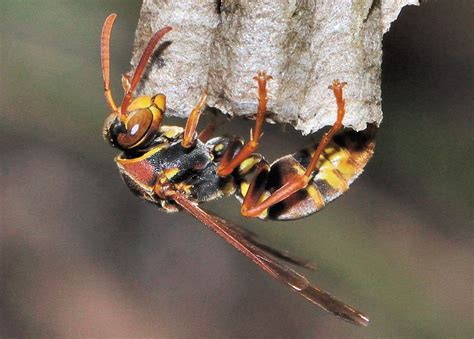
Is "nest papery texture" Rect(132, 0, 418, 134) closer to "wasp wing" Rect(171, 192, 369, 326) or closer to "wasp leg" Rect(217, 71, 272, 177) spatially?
"wasp leg" Rect(217, 71, 272, 177)

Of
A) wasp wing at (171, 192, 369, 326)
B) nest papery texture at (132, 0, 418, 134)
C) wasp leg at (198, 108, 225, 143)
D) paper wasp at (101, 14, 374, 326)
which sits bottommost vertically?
wasp wing at (171, 192, 369, 326)

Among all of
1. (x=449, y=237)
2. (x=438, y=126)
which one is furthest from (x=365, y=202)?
(x=438, y=126)

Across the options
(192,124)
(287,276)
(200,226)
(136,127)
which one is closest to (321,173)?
(287,276)

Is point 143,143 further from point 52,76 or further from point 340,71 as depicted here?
point 52,76

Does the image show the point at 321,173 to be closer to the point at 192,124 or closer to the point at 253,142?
the point at 253,142

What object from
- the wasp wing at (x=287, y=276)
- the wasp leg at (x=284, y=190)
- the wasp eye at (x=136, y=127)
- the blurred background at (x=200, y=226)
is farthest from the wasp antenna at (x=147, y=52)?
the blurred background at (x=200, y=226)

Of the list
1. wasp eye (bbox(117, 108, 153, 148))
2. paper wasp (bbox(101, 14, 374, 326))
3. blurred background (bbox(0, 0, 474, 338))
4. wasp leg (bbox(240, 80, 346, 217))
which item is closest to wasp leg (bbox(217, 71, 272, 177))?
paper wasp (bbox(101, 14, 374, 326))

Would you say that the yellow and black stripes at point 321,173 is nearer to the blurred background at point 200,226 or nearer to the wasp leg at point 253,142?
the wasp leg at point 253,142

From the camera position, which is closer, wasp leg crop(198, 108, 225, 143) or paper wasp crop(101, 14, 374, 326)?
paper wasp crop(101, 14, 374, 326)
